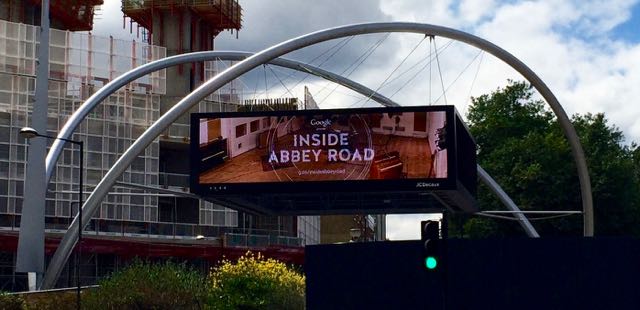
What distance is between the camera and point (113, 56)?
86875mm

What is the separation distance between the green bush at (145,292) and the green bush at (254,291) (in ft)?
6.05

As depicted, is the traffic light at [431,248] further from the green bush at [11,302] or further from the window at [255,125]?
the window at [255,125]

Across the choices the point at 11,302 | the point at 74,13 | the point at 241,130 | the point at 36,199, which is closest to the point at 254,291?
the point at 241,130

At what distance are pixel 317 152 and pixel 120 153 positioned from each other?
3888cm

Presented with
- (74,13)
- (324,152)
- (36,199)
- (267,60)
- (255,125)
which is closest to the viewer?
(324,152)

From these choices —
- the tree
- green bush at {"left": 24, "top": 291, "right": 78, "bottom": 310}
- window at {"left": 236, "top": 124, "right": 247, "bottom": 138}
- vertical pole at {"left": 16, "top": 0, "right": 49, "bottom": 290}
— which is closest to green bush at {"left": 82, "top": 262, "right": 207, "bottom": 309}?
green bush at {"left": 24, "top": 291, "right": 78, "bottom": 310}

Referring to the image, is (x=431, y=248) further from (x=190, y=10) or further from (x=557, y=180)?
(x=190, y=10)

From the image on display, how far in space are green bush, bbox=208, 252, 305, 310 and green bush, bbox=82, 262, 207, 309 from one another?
6.05ft

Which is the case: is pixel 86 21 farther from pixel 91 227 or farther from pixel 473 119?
pixel 473 119

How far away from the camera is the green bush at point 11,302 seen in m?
38.7

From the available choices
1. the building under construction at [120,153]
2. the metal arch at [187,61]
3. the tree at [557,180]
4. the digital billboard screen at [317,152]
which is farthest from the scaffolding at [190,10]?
the digital billboard screen at [317,152]

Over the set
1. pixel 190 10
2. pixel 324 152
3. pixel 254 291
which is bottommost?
pixel 254 291

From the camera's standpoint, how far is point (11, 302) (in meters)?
39.0

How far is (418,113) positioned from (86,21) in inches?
2556
